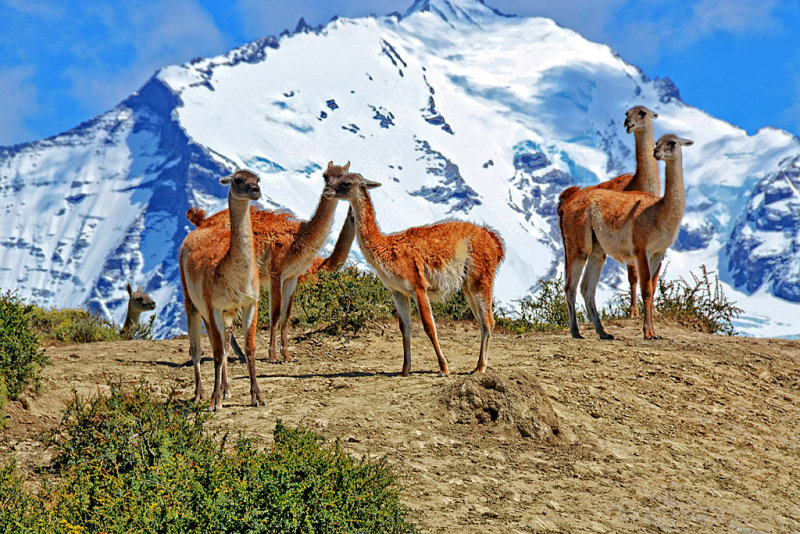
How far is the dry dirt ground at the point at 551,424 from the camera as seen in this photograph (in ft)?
22.9

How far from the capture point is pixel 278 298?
12.5m

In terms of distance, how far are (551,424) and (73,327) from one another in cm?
1198

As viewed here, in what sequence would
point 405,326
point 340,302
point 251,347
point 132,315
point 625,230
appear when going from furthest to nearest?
point 132,315
point 340,302
point 625,230
point 405,326
point 251,347

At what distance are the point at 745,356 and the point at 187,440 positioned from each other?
8.83 meters

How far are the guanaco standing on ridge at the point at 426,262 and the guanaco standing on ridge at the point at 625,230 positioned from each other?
10.7ft

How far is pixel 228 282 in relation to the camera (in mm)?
9195

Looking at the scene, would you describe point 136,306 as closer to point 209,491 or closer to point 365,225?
point 365,225

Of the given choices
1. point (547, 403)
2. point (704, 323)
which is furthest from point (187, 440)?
point (704, 323)

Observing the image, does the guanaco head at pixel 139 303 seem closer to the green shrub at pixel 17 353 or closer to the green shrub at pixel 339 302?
the green shrub at pixel 339 302

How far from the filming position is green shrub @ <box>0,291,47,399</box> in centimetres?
904

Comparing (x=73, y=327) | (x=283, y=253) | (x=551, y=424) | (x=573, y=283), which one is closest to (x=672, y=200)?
(x=573, y=283)

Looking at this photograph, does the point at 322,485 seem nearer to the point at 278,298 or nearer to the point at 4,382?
the point at 4,382

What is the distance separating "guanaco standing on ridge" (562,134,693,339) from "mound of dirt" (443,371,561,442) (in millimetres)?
5111

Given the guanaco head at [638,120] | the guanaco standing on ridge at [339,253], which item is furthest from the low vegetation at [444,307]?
the guanaco head at [638,120]
